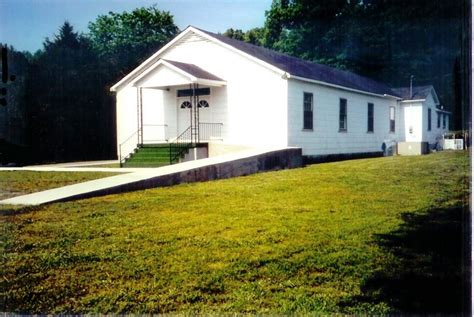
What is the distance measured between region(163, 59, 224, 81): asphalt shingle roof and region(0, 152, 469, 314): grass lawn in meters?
8.30

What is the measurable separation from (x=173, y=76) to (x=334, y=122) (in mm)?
6319

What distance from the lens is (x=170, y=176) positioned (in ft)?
27.5

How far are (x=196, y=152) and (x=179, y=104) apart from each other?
2529mm

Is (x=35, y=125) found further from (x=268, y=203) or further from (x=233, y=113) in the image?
(x=268, y=203)

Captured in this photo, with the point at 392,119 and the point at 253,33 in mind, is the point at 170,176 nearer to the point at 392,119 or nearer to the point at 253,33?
the point at 253,33

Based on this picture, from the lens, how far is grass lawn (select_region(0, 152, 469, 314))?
10.8 feet

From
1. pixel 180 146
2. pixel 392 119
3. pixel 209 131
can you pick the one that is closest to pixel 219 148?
pixel 209 131

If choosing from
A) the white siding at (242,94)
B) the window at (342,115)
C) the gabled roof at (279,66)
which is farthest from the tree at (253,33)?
the window at (342,115)

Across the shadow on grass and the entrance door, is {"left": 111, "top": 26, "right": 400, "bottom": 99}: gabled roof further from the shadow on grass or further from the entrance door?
the shadow on grass

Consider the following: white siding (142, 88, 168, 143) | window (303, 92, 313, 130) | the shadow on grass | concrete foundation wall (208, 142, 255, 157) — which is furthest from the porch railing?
the shadow on grass

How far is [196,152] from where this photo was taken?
46.9 ft

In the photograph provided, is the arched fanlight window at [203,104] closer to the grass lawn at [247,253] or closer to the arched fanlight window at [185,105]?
the arched fanlight window at [185,105]

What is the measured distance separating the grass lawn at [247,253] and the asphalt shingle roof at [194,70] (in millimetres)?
8300

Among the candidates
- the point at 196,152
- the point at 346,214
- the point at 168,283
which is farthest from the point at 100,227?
the point at 196,152
